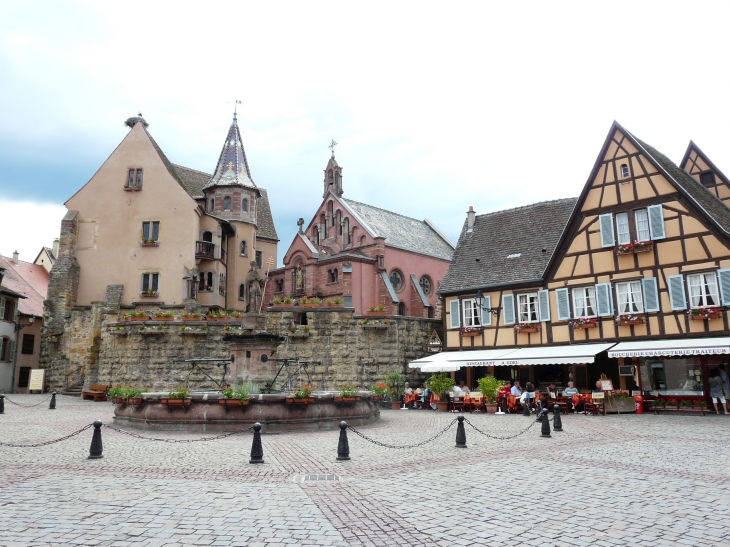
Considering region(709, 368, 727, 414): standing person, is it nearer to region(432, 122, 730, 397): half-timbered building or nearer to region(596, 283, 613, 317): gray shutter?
region(432, 122, 730, 397): half-timbered building

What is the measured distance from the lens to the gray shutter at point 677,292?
22.4 m

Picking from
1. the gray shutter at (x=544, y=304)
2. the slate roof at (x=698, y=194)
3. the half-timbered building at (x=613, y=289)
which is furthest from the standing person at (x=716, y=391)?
the gray shutter at (x=544, y=304)

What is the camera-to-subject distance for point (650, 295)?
2323 cm

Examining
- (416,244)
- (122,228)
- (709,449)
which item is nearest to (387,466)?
(709,449)

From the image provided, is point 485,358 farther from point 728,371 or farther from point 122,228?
point 122,228

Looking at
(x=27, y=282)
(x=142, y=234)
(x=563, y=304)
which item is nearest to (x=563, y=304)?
(x=563, y=304)

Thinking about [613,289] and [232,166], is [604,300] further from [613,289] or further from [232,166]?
[232,166]

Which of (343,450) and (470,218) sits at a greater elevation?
(470,218)

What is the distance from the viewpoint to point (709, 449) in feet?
39.5

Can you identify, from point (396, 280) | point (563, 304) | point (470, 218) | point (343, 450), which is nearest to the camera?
point (343, 450)

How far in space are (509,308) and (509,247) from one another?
3.88m

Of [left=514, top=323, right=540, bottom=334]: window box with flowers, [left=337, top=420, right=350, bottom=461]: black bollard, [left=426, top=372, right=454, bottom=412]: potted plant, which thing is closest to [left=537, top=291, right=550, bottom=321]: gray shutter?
[left=514, top=323, right=540, bottom=334]: window box with flowers

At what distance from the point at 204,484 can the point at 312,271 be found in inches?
1457

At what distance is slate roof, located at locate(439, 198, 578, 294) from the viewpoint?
2798 cm
